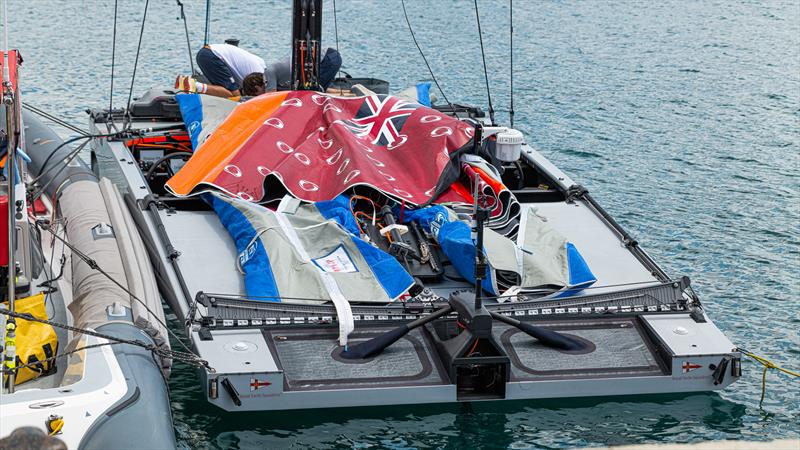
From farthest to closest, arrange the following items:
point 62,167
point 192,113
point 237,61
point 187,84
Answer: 1. point 237,61
2. point 187,84
3. point 192,113
4. point 62,167

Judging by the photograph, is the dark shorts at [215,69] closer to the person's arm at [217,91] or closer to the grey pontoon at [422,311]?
the person's arm at [217,91]

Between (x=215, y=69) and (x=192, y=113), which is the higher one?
(x=215, y=69)

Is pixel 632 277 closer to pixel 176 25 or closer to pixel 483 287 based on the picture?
pixel 483 287

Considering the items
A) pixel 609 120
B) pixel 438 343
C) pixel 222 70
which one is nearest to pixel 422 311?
pixel 438 343

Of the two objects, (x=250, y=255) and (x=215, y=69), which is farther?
(x=215, y=69)

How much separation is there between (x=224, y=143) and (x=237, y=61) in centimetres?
313

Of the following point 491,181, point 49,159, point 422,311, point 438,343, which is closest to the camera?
point 438,343

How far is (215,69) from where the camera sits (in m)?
12.4

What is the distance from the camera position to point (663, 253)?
11094 millimetres

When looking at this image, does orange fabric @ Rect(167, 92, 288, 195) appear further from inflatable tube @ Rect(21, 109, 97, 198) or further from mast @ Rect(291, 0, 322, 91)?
mast @ Rect(291, 0, 322, 91)

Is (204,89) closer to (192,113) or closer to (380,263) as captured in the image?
(192,113)

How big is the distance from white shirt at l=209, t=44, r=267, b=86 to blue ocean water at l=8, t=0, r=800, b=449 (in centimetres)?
403

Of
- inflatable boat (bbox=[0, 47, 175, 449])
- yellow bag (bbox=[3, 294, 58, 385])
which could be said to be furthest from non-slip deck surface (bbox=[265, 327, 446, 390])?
yellow bag (bbox=[3, 294, 58, 385])

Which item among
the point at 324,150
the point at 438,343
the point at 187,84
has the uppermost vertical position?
the point at 187,84
